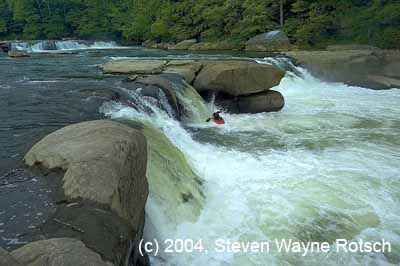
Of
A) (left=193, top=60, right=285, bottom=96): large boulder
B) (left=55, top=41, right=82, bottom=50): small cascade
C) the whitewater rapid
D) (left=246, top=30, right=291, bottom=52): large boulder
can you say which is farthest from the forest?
the whitewater rapid

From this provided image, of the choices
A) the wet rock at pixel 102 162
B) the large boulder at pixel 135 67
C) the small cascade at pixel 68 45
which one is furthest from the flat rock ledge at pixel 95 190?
the small cascade at pixel 68 45

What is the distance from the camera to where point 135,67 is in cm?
1076

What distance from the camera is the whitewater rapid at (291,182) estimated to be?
13.4ft

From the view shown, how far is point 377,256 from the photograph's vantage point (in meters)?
3.80

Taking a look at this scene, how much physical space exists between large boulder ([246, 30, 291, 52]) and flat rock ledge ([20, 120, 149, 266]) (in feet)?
67.1

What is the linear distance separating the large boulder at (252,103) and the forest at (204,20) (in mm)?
13358

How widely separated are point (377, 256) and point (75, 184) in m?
3.11

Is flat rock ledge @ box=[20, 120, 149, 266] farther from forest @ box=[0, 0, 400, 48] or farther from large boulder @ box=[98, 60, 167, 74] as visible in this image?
forest @ box=[0, 0, 400, 48]

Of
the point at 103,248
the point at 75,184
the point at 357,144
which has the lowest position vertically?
the point at 357,144

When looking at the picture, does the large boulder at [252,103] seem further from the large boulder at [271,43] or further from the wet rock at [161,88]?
the large boulder at [271,43]

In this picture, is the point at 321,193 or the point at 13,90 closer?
the point at 321,193

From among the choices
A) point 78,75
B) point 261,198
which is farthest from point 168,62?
point 261,198

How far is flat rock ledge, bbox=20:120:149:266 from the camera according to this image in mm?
2518

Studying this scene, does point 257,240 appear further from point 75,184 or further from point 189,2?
point 189,2
